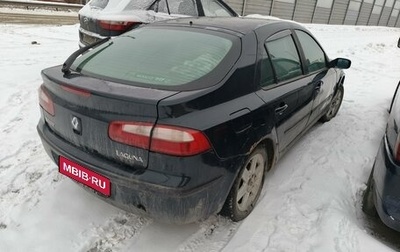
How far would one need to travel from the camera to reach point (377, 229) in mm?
2744

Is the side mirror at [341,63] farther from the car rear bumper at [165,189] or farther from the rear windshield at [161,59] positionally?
the car rear bumper at [165,189]

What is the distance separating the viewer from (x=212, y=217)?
265cm

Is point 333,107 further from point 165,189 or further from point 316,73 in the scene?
point 165,189

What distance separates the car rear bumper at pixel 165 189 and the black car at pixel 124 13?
3265 millimetres

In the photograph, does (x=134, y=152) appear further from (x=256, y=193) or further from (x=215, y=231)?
(x=256, y=193)

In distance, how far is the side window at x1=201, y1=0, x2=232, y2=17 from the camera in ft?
19.2

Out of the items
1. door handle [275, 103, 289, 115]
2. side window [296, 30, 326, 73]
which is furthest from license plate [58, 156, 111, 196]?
side window [296, 30, 326, 73]

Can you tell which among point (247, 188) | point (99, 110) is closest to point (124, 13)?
point (99, 110)

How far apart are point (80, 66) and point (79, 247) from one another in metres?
1.32

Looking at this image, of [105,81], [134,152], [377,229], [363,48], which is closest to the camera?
[134,152]

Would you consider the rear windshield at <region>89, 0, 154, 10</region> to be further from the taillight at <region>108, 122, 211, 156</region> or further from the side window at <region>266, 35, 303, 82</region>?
the taillight at <region>108, 122, 211, 156</region>

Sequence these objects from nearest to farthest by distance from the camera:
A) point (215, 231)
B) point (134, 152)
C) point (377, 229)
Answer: point (134, 152)
point (215, 231)
point (377, 229)

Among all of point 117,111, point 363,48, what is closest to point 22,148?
point 117,111

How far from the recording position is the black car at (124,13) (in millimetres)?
5035
